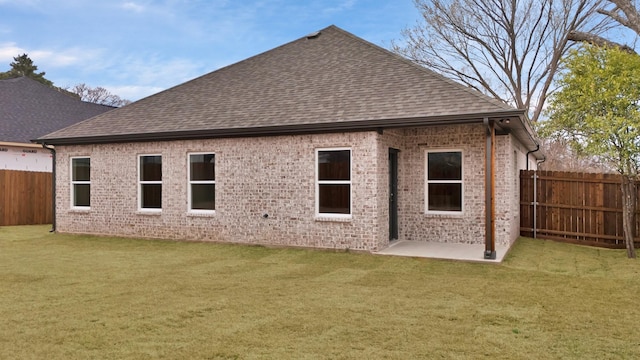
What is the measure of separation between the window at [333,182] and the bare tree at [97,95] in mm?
41392

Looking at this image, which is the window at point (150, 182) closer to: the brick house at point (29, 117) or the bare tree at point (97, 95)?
the brick house at point (29, 117)

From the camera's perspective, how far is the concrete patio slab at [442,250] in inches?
355

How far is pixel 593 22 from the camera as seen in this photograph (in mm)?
22234

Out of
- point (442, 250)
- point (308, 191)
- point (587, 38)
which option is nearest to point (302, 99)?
point (308, 191)

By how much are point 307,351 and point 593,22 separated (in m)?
23.9

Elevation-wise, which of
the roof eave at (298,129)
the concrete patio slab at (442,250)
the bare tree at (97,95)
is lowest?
the concrete patio slab at (442,250)

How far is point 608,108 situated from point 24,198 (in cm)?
1809

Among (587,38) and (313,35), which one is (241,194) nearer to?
(313,35)

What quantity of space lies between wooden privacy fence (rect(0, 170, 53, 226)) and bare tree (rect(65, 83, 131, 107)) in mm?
31483

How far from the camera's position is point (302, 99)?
1158 cm

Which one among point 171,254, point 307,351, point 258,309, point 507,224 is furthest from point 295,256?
point 307,351

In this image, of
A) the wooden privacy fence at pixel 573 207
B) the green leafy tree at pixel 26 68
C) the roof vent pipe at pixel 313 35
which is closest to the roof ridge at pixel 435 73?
the roof vent pipe at pixel 313 35

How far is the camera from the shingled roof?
31.8 feet

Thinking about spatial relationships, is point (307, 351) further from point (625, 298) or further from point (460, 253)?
point (460, 253)
